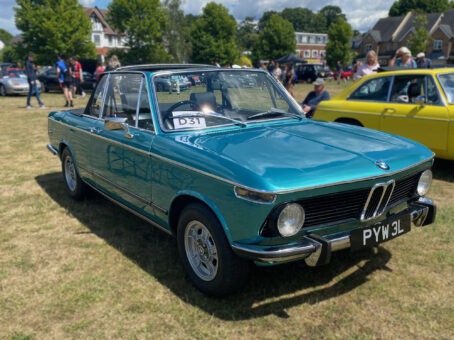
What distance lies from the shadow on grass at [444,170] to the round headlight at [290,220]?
435 cm

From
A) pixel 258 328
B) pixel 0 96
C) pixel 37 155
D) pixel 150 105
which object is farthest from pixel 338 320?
pixel 0 96

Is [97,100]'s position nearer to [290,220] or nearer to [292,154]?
[292,154]

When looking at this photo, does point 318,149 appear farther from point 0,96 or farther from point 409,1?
point 409,1

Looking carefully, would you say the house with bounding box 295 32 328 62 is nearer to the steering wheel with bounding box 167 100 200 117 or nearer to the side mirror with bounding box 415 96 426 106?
the side mirror with bounding box 415 96 426 106

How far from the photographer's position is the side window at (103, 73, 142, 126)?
394 cm

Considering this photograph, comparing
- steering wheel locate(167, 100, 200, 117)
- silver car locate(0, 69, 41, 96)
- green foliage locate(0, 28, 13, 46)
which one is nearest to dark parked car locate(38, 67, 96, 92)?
silver car locate(0, 69, 41, 96)

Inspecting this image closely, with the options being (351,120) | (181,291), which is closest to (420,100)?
(351,120)

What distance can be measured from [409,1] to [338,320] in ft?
333

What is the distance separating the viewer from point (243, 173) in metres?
2.63

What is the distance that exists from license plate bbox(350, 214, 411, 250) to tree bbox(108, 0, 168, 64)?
4575 centimetres

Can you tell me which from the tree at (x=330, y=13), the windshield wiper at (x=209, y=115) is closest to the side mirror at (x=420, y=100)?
the windshield wiper at (x=209, y=115)

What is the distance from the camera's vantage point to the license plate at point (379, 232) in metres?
2.79

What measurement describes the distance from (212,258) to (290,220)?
29.9 inches

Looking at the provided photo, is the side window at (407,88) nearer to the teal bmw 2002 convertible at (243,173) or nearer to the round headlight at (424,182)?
the teal bmw 2002 convertible at (243,173)
